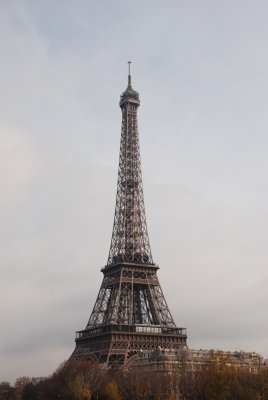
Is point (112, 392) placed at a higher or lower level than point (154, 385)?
lower

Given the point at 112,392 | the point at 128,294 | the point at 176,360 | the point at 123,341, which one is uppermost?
the point at 128,294

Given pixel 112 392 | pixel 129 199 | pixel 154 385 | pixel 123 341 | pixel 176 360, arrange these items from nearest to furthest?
pixel 112 392 < pixel 154 385 < pixel 176 360 < pixel 123 341 < pixel 129 199

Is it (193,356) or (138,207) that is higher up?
(138,207)

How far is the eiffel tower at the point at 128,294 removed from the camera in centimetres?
12306

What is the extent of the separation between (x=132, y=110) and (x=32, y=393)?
75570 millimetres

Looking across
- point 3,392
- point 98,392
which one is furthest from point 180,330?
point 3,392

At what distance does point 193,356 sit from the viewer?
4847 inches

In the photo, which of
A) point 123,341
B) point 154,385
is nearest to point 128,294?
point 123,341

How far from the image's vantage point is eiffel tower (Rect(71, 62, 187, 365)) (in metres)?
123

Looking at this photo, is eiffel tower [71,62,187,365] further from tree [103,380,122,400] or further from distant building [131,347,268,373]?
tree [103,380,122,400]

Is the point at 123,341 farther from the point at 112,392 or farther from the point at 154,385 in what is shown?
the point at 112,392

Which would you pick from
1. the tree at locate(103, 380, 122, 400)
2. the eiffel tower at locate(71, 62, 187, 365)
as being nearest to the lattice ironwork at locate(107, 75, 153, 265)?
the eiffel tower at locate(71, 62, 187, 365)

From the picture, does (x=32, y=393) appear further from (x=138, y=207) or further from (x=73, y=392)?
(x=138, y=207)

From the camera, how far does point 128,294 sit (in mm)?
132000
